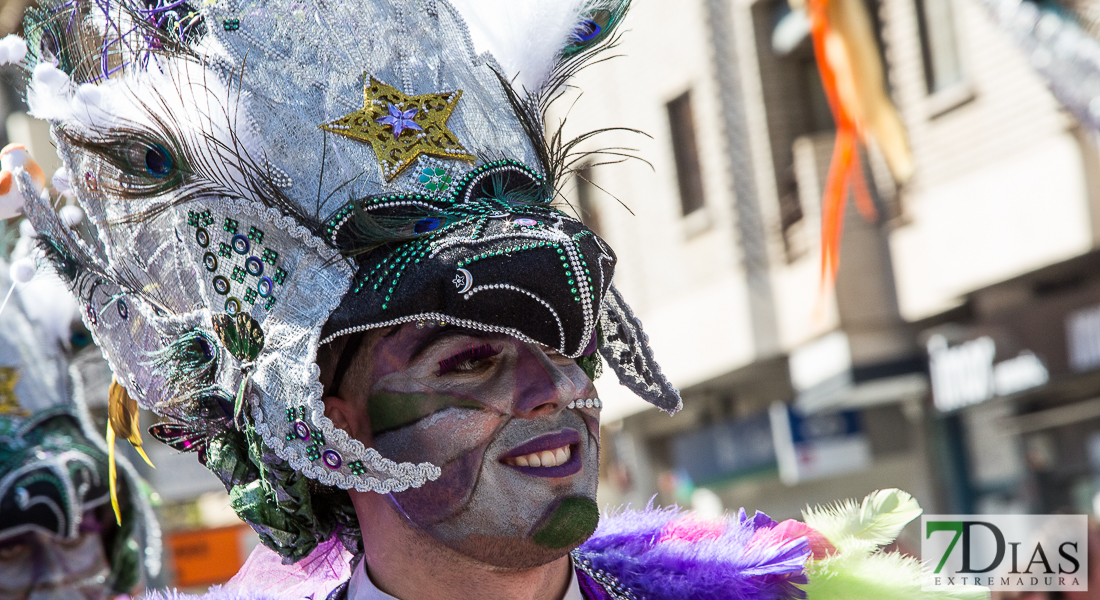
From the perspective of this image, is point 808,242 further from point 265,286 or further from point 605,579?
point 265,286

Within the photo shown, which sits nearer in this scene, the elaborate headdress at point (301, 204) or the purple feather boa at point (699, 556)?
the elaborate headdress at point (301, 204)

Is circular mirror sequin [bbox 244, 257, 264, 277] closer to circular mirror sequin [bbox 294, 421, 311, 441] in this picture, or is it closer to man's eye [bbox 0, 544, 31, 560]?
circular mirror sequin [bbox 294, 421, 311, 441]

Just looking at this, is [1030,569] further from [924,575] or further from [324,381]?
[324,381]

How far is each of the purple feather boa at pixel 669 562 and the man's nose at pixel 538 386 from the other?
589mm

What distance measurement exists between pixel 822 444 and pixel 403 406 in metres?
9.92

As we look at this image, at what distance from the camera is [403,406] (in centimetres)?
220

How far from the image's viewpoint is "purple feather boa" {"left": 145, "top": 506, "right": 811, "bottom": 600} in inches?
100.0

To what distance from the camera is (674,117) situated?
13.3 m

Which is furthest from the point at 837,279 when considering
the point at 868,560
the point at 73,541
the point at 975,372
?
the point at 868,560

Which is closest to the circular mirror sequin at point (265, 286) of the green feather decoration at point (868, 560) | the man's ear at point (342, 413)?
the man's ear at point (342, 413)

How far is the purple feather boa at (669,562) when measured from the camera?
2.54 meters

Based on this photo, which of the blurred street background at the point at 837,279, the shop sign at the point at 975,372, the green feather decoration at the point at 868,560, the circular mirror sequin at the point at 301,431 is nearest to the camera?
the circular mirror sequin at the point at 301,431

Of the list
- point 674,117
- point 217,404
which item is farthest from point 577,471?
point 674,117

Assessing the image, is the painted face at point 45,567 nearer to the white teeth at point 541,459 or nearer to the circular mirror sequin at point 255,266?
the circular mirror sequin at point 255,266
